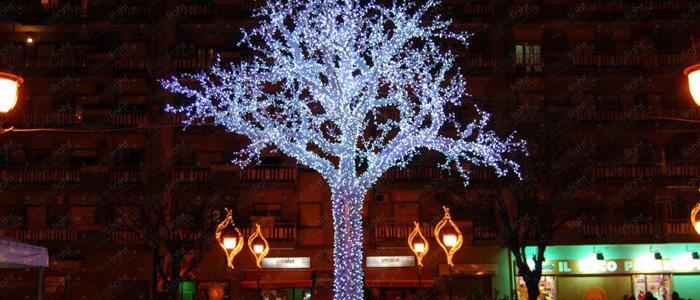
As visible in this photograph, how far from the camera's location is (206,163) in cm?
3534

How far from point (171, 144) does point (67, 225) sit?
5.77m

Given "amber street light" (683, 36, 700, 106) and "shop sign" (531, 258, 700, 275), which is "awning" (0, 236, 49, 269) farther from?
"shop sign" (531, 258, 700, 275)

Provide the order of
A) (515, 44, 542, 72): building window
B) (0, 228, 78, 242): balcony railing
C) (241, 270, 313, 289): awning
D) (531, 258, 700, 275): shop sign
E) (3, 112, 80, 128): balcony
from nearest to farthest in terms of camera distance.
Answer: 1. (241, 270, 313, 289): awning
2. (0, 228, 78, 242): balcony railing
3. (531, 258, 700, 275): shop sign
4. (3, 112, 80, 128): balcony
5. (515, 44, 542, 72): building window

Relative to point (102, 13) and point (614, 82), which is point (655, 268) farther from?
point (102, 13)

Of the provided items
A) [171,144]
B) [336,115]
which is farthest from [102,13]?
[336,115]

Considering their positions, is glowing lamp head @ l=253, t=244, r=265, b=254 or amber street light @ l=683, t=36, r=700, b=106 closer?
amber street light @ l=683, t=36, r=700, b=106

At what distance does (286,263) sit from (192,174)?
19.2 feet

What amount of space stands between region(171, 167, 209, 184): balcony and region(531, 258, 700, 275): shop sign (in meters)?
15.7

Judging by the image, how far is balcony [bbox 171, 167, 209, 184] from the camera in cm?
3350

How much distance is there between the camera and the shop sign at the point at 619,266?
33250 mm

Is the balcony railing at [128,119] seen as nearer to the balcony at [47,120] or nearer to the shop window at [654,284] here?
the balcony at [47,120]

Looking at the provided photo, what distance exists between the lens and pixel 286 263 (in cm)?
3278

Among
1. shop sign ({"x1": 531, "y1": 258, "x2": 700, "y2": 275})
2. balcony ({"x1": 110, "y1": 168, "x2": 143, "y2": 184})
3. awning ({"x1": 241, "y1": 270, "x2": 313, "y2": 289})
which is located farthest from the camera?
balcony ({"x1": 110, "y1": 168, "x2": 143, "y2": 184})

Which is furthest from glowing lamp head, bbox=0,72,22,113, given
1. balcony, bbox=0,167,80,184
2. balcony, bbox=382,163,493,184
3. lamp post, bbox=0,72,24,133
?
balcony, bbox=0,167,80,184
